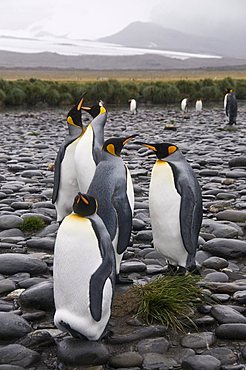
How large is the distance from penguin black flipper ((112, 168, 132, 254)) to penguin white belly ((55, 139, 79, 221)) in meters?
1.74

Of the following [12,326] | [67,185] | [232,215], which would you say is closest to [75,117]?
[67,185]

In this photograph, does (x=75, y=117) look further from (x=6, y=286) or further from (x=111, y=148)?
(x=6, y=286)

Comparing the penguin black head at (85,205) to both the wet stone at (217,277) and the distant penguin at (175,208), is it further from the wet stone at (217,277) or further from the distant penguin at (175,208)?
the wet stone at (217,277)

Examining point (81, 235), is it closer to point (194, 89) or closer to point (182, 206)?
point (182, 206)

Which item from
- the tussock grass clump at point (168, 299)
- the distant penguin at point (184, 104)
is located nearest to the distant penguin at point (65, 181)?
the tussock grass clump at point (168, 299)

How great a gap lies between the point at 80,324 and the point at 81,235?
45 cm

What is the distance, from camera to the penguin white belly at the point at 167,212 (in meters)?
4.02

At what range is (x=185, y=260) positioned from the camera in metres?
4.08

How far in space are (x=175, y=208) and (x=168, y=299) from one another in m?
0.73

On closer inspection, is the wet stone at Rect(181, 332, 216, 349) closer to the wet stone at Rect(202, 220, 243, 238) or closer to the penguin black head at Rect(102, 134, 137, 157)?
the penguin black head at Rect(102, 134, 137, 157)

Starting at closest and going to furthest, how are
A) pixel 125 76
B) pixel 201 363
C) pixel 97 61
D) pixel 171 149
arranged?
pixel 201 363
pixel 171 149
pixel 125 76
pixel 97 61

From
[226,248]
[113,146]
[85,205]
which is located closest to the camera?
[85,205]

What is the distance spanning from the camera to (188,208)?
13.1ft

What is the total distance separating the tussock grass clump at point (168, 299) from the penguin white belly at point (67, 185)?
1949 mm
